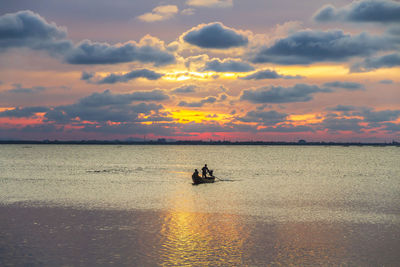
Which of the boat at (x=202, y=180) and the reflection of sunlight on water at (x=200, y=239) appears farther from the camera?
the boat at (x=202, y=180)

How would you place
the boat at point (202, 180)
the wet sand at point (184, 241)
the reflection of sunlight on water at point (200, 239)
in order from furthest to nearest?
the boat at point (202, 180)
the reflection of sunlight on water at point (200, 239)
the wet sand at point (184, 241)

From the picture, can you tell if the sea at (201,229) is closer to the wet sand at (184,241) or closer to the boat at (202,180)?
the wet sand at (184,241)

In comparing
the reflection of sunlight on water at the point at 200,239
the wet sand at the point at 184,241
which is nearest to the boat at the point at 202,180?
the reflection of sunlight on water at the point at 200,239

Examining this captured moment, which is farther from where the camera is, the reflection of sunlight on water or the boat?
the boat

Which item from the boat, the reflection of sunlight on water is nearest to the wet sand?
the reflection of sunlight on water

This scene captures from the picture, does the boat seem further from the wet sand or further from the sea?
the wet sand

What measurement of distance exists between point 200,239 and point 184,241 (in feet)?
3.64

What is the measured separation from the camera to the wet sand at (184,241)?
20.9 m

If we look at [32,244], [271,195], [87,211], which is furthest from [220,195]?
[32,244]

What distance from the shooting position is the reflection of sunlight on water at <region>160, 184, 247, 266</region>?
2100cm

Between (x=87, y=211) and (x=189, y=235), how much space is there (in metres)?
12.8

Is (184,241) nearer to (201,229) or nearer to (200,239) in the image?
(200,239)

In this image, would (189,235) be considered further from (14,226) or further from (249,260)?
(14,226)

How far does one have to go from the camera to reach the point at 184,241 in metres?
24.5
